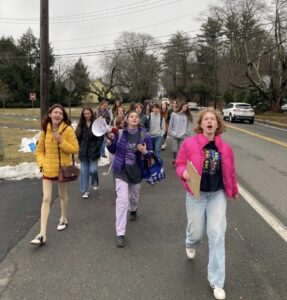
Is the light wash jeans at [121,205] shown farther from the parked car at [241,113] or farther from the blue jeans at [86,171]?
the parked car at [241,113]

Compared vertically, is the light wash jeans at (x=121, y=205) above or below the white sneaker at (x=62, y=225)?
above

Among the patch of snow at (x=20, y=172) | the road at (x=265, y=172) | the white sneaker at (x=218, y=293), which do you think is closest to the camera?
the white sneaker at (x=218, y=293)

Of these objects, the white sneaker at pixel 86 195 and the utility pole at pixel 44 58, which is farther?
the utility pole at pixel 44 58

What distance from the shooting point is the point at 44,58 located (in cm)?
1273

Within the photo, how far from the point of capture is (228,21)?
5988 cm

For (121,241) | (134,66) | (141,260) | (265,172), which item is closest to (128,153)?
(121,241)

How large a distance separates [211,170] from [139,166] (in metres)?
1.65

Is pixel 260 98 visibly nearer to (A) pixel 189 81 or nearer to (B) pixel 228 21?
(B) pixel 228 21

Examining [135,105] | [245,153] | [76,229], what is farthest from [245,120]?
[76,229]

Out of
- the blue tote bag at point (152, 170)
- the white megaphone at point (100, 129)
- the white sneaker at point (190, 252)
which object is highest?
the white megaphone at point (100, 129)

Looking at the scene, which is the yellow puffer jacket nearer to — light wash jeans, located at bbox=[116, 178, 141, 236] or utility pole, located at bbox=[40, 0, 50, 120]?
light wash jeans, located at bbox=[116, 178, 141, 236]

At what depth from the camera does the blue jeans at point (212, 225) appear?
370 cm

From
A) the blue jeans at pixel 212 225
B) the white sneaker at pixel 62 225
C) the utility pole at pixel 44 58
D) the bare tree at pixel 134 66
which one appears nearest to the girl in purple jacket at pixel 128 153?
the white sneaker at pixel 62 225

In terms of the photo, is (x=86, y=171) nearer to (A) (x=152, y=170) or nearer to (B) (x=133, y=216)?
(B) (x=133, y=216)
